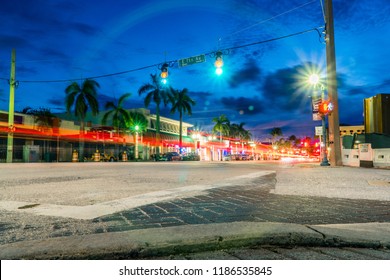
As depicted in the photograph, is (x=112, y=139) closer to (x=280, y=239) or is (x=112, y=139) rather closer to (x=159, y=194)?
(x=159, y=194)

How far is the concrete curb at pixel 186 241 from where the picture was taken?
2887 mm

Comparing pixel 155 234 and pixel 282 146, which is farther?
pixel 282 146

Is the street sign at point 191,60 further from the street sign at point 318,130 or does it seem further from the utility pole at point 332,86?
the street sign at point 318,130

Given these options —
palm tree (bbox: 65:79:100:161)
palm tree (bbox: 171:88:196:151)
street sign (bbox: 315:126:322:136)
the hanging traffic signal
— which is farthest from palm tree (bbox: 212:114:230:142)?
the hanging traffic signal

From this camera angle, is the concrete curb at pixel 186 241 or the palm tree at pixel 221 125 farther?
the palm tree at pixel 221 125

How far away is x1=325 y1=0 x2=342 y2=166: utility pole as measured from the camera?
847 inches

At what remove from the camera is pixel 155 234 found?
11.1ft

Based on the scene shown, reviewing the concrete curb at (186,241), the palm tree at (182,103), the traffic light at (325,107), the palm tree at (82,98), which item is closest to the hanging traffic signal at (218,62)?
the traffic light at (325,107)

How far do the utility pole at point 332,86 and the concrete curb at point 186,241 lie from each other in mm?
19249

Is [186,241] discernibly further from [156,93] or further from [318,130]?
[156,93]

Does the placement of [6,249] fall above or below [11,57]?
below

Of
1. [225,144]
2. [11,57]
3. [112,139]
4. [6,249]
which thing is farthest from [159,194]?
[225,144]

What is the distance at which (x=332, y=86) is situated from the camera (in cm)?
2234

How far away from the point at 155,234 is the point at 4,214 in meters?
3.05
